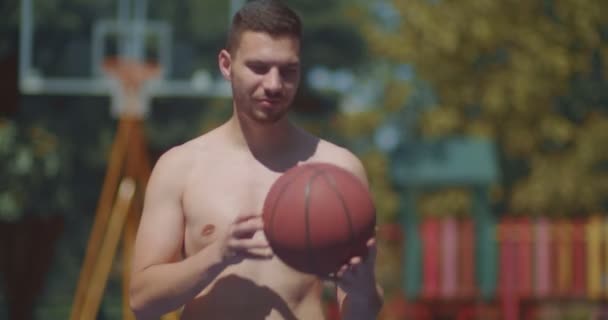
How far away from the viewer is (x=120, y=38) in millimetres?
27266

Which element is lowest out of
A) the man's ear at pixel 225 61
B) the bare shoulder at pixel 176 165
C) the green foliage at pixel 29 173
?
the green foliage at pixel 29 173

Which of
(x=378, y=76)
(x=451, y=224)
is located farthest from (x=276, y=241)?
(x=378, y=76)

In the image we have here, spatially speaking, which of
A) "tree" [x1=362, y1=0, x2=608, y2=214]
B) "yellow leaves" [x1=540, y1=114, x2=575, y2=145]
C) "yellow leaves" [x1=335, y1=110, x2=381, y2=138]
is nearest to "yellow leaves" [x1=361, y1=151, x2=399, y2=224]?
"yellow leaves" [x1=335, y1=110, x2=381, y2=138]

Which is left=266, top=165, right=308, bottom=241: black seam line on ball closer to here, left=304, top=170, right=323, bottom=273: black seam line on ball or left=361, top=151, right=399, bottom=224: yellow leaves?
left=304, top=170, right=323, bottom=273: black seam line on ball

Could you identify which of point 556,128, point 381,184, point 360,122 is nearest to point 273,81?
point 556,128

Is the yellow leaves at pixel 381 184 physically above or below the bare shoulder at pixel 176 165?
below

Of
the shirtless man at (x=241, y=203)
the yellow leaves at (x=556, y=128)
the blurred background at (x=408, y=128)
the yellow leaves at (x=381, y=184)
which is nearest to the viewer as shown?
the shirtless man at (x=241, y=203)

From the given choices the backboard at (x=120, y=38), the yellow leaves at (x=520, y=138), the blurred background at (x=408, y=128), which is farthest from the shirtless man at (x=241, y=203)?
the yellow leaves at (x=520, y=138)

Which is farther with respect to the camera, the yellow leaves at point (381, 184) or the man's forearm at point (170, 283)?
the yellow leaves at point (381, 184)

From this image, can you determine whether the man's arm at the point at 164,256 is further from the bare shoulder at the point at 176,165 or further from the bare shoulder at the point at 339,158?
the bare shoulder at the point at 339,158

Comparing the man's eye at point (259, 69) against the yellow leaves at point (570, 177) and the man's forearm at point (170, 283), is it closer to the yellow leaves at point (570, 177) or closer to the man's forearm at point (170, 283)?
the man's forearm at point (170, 283)

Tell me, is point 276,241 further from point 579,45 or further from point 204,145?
point 579,45

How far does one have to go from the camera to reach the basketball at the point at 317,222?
4672 mm

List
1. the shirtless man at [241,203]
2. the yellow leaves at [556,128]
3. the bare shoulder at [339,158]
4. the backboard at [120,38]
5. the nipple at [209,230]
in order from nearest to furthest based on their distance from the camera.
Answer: the shirtless man at [241,203] < the nipple at [209,230] < the bare shoulder at [339,158] < the yellow leaves at [556,128] < the backboard at [120,38]
